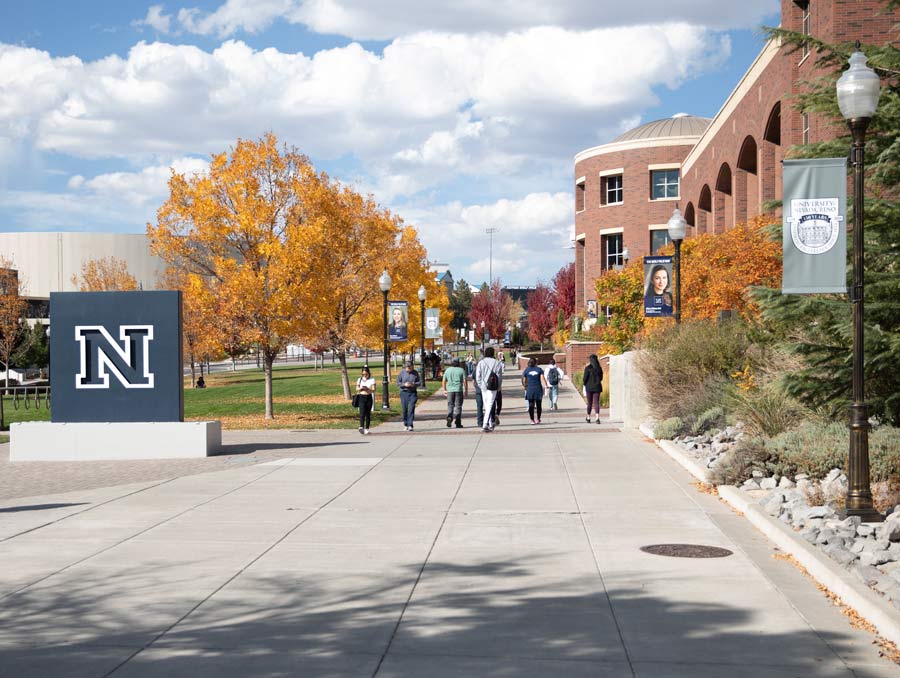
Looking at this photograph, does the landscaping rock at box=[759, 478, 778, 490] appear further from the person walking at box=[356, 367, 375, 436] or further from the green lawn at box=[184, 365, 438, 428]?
the green lawn at box=[184, 365, 438, 428]

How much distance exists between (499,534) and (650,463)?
249 inches

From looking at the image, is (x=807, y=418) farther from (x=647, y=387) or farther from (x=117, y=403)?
(x=117, y=403)

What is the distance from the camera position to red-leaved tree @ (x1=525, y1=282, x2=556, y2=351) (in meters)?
85.9

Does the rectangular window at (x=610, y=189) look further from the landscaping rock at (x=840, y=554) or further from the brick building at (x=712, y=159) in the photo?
the landscaping rock at (x=840, y=554)

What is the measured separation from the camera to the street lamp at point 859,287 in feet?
29.3

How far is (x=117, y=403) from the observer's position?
17625 millimetres

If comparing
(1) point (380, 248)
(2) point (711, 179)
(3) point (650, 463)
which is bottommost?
(3) point (650, 463)

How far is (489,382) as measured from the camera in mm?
21766

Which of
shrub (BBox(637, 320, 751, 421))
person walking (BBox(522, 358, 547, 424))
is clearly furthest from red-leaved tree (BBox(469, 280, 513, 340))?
shrub (BBox(637, 320, 751, 421))

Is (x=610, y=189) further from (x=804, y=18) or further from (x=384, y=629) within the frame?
(x=384, y=629)

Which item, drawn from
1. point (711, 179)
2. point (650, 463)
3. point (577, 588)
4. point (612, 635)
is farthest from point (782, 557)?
point (711, 179)

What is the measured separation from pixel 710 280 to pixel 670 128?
1325 inches

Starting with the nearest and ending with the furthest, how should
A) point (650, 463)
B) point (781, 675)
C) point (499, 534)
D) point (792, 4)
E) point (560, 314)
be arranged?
point (781, 675) < point (499, 534) < point (650, 463) < point (792, 4) < point (560, 314)

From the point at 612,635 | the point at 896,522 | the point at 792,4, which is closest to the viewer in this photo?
the point at 612,635
